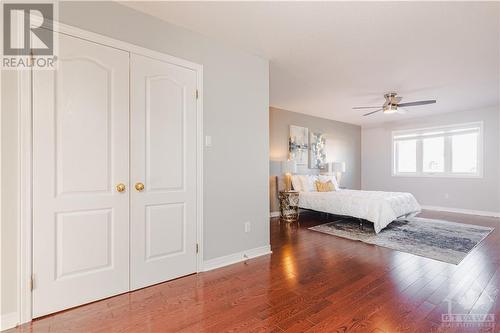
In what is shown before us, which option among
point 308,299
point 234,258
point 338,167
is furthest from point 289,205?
point 308,299

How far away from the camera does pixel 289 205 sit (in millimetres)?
5305

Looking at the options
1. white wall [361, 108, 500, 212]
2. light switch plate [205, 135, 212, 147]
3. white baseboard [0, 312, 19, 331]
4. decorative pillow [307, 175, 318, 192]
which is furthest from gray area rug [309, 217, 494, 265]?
white baseboard [0, 312, 19, 331]

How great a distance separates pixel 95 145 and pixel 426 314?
2899 mm

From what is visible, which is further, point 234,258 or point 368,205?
point 368,205

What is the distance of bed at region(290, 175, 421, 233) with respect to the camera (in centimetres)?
403

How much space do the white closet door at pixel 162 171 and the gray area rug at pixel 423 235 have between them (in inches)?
106

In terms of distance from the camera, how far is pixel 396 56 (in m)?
3.06

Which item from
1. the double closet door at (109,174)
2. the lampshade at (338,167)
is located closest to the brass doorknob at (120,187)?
the double closet door at (109,174)

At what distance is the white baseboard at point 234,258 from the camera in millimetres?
2597

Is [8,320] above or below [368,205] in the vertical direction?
below

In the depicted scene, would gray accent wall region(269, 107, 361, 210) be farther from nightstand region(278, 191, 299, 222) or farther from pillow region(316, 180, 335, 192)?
pillow region(316, 180, 335, 192)

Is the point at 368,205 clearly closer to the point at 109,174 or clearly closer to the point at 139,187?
the point at 139,187

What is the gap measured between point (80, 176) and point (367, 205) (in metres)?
4.12

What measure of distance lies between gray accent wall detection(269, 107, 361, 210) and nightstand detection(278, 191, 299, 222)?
11.2 inches
